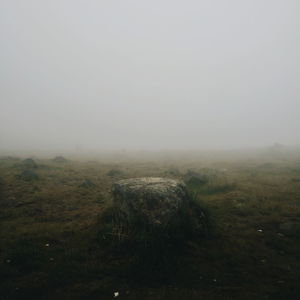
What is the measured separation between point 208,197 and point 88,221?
29.0 ft

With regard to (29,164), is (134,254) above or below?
below

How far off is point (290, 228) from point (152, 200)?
6528 millimetres

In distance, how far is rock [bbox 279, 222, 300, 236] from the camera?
8.94 meters

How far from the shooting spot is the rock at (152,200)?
26.4ft

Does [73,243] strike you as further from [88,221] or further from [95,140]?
[95,140]

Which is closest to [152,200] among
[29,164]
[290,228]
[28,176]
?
[290,228]

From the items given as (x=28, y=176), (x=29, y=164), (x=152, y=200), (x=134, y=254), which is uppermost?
(x=152, y=200)

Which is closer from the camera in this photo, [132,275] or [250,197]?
[132,275]

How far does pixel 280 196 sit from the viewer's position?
47.3 feet

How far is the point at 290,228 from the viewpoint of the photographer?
9.27 meters

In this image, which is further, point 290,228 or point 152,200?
point 290,228

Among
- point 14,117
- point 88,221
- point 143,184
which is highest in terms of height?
point 14,117

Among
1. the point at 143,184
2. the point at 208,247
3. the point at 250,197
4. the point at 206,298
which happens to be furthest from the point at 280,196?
the point at 206,298

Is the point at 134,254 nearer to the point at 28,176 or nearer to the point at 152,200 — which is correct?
the point at 152,200
